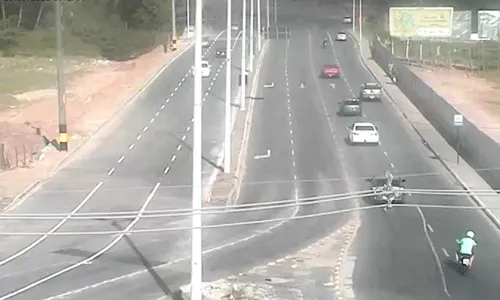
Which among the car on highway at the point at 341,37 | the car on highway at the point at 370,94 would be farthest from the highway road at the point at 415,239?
the car on highway at the point at 341,37

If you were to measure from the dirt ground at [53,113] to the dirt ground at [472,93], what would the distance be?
23721 mm

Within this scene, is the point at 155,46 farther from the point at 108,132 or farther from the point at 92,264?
the point at 92,264

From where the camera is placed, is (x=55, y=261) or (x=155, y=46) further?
(x=155, y=46)

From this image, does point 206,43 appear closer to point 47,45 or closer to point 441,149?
point 47,45

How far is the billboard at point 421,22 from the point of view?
92.7 metres

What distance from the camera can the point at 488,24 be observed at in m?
101

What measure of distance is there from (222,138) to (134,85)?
925 inches

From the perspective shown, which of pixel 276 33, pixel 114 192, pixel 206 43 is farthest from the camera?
pixel 276 33

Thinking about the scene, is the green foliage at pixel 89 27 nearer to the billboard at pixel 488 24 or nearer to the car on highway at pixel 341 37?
the car on highway at pixel 341 37

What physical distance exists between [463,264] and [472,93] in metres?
53.7

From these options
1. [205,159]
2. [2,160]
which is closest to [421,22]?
[205,159]

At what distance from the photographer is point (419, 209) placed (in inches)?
1531

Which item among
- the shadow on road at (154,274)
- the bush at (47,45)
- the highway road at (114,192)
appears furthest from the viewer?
the bush at (47,45)

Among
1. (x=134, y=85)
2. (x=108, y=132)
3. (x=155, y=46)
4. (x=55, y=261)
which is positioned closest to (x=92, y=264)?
(x=55, y=261)
